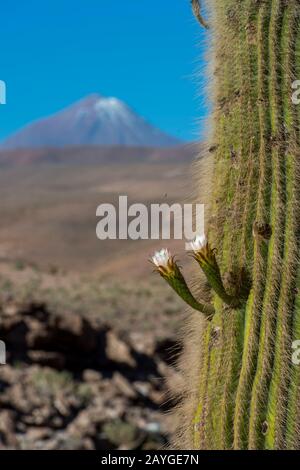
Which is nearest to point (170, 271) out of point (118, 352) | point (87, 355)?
point (87, 355)

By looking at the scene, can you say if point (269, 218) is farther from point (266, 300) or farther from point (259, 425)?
point (259, 425)

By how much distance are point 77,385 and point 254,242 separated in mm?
5249

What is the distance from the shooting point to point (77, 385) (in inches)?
300

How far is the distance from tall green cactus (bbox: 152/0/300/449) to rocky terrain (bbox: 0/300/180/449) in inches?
110

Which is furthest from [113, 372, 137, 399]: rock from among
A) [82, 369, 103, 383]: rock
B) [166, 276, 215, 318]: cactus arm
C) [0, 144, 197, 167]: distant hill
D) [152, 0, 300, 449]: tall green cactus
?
[0, 144, 197, 167]: distant hill

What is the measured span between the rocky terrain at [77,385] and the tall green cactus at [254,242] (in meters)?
2.79

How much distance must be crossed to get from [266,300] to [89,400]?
4832 mm

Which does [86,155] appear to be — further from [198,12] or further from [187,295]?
[187,295]

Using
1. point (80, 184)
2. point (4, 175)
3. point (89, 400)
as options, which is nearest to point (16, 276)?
point (89, 400)

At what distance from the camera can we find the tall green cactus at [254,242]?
2631 millimetres

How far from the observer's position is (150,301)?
16281mm

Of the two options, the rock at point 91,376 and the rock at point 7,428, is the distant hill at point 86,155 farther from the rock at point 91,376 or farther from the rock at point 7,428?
the rock at point 7,428

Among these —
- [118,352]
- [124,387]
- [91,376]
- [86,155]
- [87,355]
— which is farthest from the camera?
[86,155]
